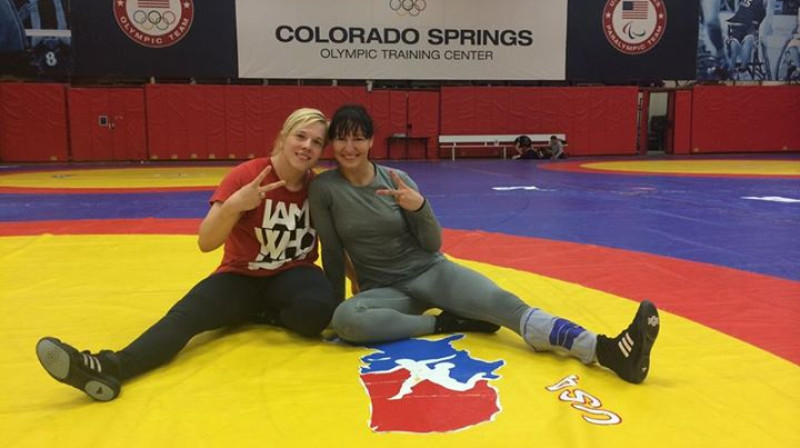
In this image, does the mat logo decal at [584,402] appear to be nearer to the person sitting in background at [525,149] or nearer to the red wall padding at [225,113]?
the red wall padding at [225,113]

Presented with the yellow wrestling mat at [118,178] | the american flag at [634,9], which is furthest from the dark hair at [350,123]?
the american flag at [634,9]

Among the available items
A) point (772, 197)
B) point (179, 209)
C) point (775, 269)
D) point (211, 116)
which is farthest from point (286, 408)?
point (211, 116)

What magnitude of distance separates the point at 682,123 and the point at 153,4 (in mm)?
15642

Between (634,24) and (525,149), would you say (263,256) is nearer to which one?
(525,149)

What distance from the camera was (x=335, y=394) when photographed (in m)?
2.44

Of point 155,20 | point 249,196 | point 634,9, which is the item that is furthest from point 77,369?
point 634,9

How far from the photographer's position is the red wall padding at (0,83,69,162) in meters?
16.6

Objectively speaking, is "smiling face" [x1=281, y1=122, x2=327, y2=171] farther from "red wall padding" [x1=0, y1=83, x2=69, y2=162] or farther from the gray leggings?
"red wall padding" [x1=0, y1=83, x2=69, y2=162]

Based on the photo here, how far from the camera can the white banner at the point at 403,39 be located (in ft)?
58.1

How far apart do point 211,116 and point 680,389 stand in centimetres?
1665

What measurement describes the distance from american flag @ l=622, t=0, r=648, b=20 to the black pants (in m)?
18.8

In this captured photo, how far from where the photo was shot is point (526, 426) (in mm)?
2166

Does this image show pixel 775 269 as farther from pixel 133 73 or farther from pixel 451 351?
pixel 133 73

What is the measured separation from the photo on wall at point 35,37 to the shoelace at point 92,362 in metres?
16.8
